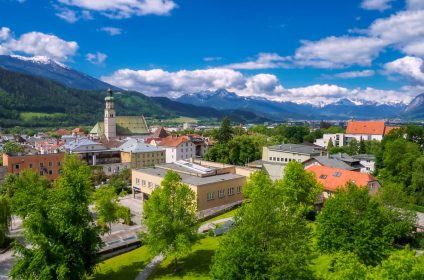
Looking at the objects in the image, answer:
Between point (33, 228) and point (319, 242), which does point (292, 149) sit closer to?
point (319, 242)

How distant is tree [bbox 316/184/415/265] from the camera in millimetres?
25000

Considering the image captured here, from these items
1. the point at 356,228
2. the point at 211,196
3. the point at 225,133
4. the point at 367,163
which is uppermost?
the point at 225,133

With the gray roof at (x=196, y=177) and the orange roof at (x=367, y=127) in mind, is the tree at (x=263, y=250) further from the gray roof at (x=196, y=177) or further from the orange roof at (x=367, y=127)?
the orange roof at (x=367, y=127)

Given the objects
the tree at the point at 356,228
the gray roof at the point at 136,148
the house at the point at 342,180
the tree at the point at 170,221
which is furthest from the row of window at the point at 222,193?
the gray roof at the point at 136,148

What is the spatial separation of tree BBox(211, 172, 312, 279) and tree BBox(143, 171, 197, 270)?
754 cm

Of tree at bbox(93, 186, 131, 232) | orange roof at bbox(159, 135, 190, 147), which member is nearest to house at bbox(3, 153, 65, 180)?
orange roof at bbox(159, 135, 190, 147)

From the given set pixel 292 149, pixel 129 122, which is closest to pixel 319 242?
pixel 292 149

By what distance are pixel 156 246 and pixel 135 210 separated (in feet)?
82.8

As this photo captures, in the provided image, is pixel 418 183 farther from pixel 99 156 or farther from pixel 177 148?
pixel 99 156

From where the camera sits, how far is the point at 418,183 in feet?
176

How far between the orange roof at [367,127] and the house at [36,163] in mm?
97652

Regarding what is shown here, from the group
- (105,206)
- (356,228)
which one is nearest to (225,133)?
(105,206)

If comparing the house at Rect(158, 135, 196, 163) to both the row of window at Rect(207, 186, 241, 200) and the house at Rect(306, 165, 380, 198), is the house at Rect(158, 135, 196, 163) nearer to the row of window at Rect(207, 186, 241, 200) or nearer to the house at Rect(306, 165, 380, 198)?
the row of window at Rect(207, 186, 241, 200)

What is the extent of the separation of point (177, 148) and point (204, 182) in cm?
4575
